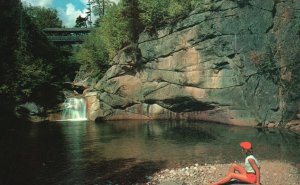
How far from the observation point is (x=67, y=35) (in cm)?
11056

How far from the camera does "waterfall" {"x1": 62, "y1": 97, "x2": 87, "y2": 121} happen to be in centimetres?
5872

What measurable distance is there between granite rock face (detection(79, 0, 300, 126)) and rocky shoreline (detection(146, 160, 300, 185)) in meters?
22.4

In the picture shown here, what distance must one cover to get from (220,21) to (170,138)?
17.9 m

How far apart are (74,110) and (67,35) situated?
2203 inches

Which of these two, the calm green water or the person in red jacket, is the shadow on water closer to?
the calm green water

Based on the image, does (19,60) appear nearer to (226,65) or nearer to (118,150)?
(226,65)

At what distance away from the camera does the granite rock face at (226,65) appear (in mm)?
46094

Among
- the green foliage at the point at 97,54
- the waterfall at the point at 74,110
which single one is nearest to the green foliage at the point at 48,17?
the green foliage at the point at 97,54

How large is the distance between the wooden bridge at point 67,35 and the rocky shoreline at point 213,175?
7479 centimetres

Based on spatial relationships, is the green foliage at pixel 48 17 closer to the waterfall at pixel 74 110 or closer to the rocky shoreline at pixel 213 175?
the waterfall at pixel 74 110

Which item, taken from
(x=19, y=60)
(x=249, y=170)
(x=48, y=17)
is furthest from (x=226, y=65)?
(x=48, y=17)

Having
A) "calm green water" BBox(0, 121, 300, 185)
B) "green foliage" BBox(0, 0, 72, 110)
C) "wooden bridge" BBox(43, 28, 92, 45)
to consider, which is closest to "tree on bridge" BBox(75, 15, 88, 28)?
"wooden bridge" BBox(43, 28, 92, 45)

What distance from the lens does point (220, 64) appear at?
48.5 meters

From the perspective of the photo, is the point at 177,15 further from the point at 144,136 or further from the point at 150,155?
the point at 150,155
